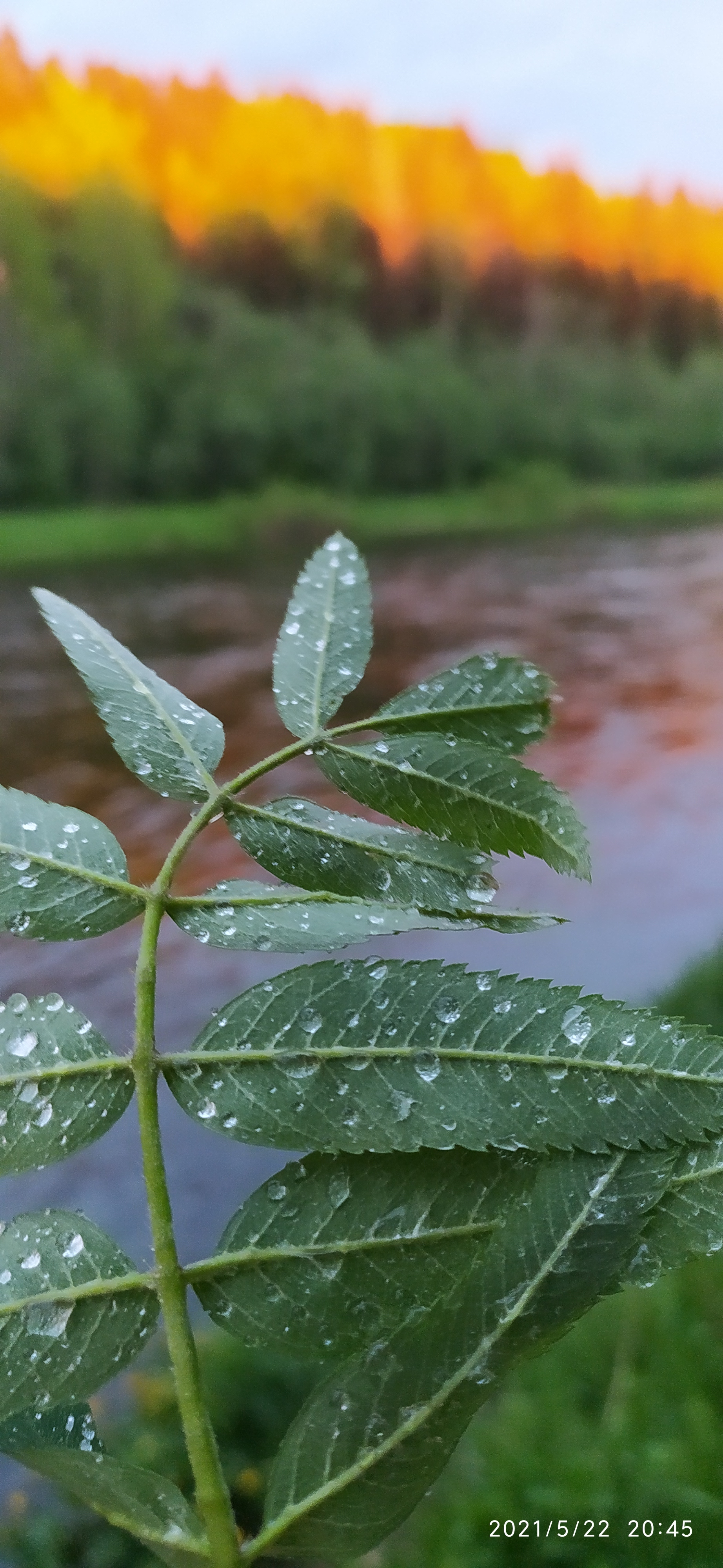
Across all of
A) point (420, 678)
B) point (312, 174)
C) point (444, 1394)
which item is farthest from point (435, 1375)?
point (312, 174)

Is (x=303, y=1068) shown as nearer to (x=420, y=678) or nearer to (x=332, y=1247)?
(x=332, y=1247)

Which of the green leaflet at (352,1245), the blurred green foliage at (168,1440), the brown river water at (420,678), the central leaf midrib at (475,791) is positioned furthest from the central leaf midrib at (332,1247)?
the blurred green foliage at (168,1440)

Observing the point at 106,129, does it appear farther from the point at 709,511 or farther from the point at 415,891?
the point at 415,891

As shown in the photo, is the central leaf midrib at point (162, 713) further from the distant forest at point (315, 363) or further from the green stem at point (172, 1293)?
the distant forest at point (315, 363)

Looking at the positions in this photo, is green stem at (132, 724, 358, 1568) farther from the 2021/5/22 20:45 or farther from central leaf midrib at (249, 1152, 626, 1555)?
the 2021/5/22 20:45

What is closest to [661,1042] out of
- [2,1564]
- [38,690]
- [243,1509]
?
[243,1509]

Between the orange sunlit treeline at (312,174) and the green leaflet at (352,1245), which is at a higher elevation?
the orange sunlit treeline at (312,174)
